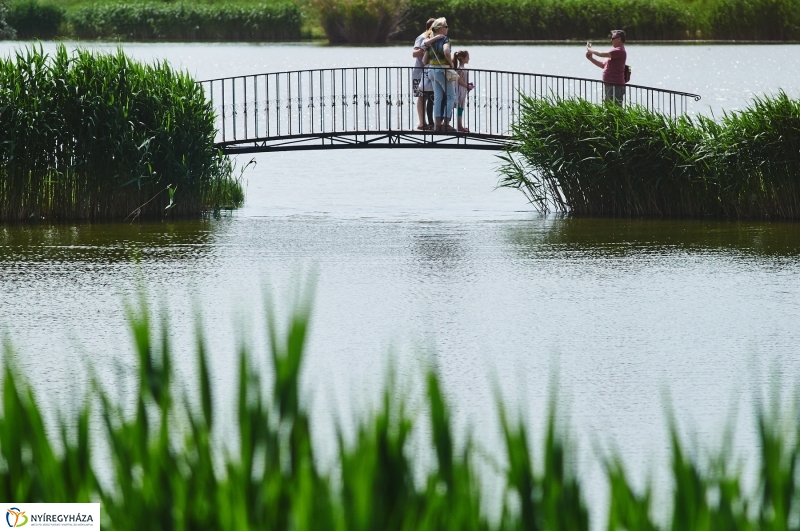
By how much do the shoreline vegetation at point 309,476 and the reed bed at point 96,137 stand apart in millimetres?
13503

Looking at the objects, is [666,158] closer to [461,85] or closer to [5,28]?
[461,85]

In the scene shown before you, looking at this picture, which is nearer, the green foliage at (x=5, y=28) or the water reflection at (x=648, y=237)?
the water reflection at (x=648, y=237)

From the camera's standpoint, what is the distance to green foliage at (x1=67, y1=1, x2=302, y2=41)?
53.6 m

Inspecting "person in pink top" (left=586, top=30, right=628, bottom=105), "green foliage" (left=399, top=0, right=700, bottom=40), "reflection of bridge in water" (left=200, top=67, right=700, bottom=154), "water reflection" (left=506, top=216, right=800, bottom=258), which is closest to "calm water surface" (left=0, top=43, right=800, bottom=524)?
"water reflection" (left=506, top=216, right=800, bottom=258)

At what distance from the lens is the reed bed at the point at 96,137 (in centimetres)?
1736

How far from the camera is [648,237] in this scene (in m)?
16.5

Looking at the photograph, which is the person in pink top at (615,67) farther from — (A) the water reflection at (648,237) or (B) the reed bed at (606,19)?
(B) the reed bed at (606,19)

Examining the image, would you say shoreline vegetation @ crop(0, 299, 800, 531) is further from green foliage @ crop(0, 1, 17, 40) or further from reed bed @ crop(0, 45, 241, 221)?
green foliage @ crop(0, 1, 17, 40)

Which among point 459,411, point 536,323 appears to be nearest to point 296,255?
point 536,323

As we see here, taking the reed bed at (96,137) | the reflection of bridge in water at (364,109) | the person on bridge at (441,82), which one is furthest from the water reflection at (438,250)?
the person on bridge at (441,82)

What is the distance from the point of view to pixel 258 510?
3992 mm

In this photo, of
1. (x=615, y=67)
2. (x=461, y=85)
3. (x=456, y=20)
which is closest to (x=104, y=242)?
(x=461, y=85)

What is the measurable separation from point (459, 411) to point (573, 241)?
28.1 ft

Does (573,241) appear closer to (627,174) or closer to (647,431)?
(627,174)
